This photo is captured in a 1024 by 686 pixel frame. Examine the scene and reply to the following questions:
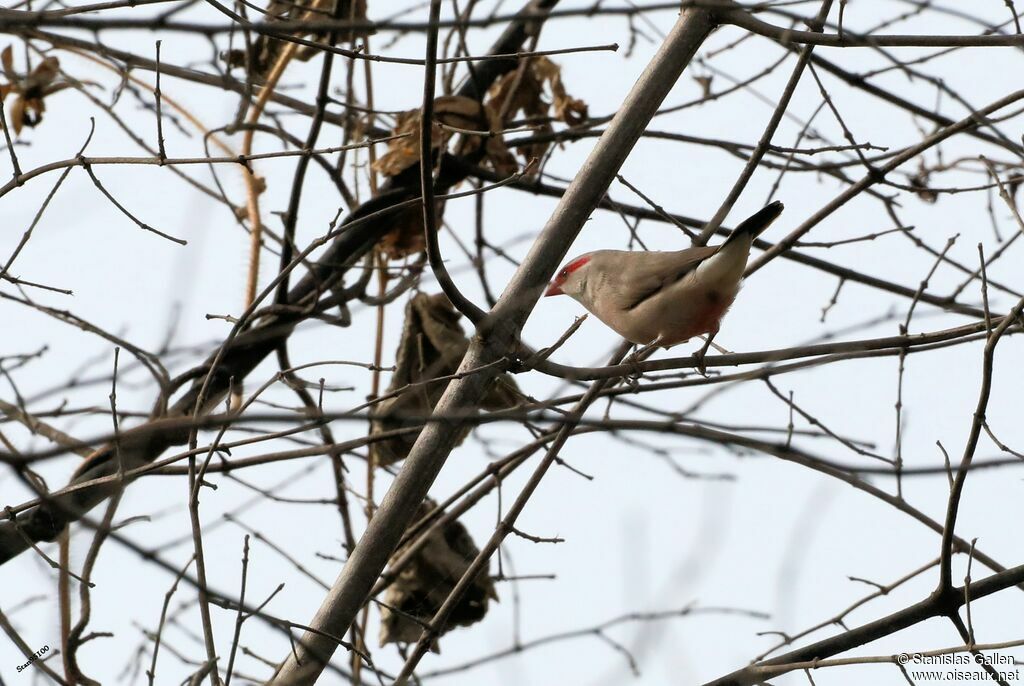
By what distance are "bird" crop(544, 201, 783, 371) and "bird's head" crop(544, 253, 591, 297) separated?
0.35 metres

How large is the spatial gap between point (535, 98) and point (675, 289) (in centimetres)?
155

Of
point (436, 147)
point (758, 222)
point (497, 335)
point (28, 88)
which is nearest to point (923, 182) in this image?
point (758, 222)

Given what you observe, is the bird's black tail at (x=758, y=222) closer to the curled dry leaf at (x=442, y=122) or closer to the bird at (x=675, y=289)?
the bird at (x=675, y=289)

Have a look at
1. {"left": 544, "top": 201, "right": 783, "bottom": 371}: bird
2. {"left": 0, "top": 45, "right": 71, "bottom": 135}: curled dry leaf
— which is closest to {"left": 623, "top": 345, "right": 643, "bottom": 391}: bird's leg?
{"left": 544, "top": 201, "right": 783, "bottom": 371}: bird

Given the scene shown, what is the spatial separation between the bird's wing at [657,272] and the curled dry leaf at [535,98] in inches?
35.1

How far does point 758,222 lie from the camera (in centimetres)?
Result: 452

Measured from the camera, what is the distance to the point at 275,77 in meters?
5.50

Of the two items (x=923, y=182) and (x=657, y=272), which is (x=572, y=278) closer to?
(x=657, y=272)

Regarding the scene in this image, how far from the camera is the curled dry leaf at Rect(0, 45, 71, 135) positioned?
4.65 metres

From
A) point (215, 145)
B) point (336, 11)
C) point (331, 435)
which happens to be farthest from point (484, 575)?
point (336, 11)

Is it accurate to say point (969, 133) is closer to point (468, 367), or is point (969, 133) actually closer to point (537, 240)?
point (537, 240)

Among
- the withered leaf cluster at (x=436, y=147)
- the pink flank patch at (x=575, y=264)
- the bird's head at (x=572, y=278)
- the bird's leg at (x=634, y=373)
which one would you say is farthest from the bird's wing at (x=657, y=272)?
the withered leaf cluster at (x=436, y=147)

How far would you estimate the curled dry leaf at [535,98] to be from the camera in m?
5.67

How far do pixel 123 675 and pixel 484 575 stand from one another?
1.61m
